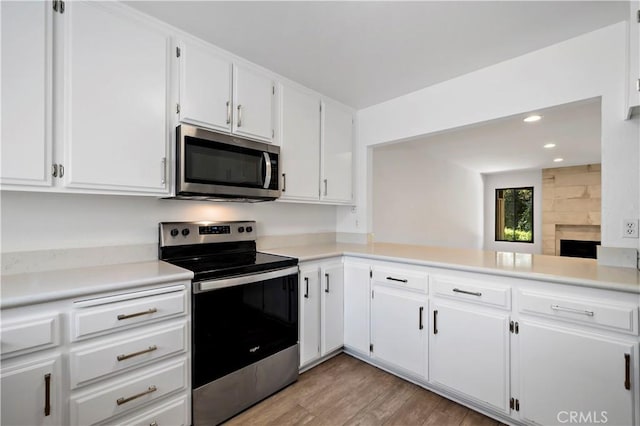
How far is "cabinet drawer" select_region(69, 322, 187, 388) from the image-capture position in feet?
4.07

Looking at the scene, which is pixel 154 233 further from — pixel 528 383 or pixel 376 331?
pixel 528 383

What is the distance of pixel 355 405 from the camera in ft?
6.14

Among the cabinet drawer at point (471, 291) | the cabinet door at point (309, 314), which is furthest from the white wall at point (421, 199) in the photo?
the cabinet drawer at point (471, 291)

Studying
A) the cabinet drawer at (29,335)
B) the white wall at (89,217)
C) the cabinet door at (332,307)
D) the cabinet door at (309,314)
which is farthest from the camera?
the cabinet door at (332,307)

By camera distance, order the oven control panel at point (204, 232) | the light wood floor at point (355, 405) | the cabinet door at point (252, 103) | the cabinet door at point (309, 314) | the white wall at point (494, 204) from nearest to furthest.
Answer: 1. the light wood floor at point (355, 405)
2. the oven control panel at point (204, 232)
3. the cabinet door at point (252, 103)
4. the cabinet door at point (309, 314)
5. the white wall at point (494, 204)

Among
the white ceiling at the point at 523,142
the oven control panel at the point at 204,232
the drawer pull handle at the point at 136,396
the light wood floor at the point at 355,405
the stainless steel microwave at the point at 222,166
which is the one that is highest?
the white ceiling at the point at 523,142

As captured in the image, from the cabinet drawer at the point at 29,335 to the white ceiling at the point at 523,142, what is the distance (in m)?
2.80

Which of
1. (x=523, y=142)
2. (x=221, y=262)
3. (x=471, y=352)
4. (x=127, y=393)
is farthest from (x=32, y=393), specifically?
(x=523, y=142)

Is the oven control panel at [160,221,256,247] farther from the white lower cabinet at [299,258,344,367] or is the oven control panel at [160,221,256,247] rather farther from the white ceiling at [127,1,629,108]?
the white ceiling at [127,1,629,108]

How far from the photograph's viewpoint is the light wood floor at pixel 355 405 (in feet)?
5.67

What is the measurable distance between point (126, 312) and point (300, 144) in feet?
5.58

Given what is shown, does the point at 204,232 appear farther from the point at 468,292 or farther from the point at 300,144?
the point at 468,292

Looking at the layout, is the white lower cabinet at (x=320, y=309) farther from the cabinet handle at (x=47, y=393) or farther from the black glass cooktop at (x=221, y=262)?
the cabinet handle at (x=47, y=393)

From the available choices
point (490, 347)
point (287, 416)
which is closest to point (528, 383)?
point (490, 347)
